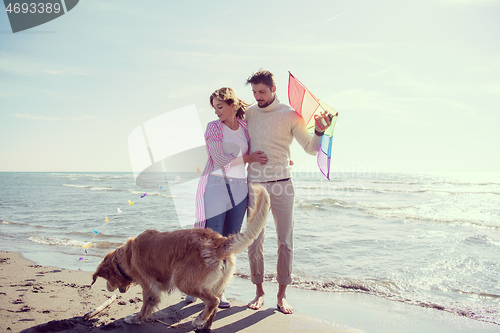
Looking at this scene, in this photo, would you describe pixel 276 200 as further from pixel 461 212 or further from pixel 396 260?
pixel 461 212

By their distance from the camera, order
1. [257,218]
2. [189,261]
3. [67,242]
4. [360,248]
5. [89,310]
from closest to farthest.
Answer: [257,218], [189,261], [89,310], [360,248], [67,242]

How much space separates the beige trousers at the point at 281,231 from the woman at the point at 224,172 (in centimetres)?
25

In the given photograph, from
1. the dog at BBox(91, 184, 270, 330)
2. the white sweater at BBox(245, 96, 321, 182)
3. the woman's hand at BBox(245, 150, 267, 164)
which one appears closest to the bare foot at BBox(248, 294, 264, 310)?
the dog at BBox(91, 184, 270, 330)

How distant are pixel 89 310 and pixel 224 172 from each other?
2.01 meters

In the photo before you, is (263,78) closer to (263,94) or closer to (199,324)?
(263,94)

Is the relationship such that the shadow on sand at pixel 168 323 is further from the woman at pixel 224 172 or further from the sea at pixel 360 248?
the sea at pixel 360 248

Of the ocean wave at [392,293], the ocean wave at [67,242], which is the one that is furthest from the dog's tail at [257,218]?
the ocean wave at [67,242]

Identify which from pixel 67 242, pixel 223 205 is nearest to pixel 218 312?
pixel 223 205

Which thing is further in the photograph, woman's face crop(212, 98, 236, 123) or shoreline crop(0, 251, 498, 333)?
woman's face crop(212, 98, 236, 123)

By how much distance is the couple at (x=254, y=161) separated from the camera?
345 cm

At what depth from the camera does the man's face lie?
350cm

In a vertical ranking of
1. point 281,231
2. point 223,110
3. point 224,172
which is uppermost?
point 223,110

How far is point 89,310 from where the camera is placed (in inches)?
130

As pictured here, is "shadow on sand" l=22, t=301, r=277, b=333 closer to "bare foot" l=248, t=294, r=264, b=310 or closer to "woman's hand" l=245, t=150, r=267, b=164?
"bare foot" l=248, t=294, r=264, b=310
